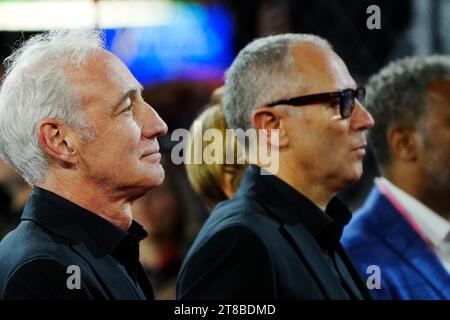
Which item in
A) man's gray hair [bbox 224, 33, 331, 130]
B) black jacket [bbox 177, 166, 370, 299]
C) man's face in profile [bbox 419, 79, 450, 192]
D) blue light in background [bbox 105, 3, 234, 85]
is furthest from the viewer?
blue light in background [bbox 105, 3, 234, 85]

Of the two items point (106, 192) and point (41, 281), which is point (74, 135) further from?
point (41, 281)

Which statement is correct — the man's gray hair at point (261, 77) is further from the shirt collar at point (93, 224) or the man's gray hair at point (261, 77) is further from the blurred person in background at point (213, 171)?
the shirt collar at point (93, 224)

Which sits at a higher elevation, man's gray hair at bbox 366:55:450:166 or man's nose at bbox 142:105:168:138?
man's gray hair at bbox 366:55:450:166

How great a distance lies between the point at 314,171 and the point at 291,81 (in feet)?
0.68

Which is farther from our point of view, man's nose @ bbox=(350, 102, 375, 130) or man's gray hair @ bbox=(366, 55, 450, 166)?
man's gray hair @ bbox=(366, 55, 450, 166)

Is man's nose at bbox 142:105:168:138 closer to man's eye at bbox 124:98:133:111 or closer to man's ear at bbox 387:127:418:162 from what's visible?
man's eye at bbox 124:98:133:111

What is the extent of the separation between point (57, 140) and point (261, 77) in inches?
19.7

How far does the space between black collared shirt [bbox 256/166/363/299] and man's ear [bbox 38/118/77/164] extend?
40cm

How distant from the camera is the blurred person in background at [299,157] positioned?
1914mm

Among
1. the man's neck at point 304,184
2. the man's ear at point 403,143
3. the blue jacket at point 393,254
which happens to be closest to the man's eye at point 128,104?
the man's neck at point 304,184

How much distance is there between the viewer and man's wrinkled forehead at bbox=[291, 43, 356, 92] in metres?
2.11

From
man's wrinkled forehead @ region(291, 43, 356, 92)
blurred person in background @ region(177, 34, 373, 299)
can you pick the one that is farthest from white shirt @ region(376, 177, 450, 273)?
man's wrinkled forehead @ region(291, 43, 356, 92)

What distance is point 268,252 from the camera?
1835 mm
